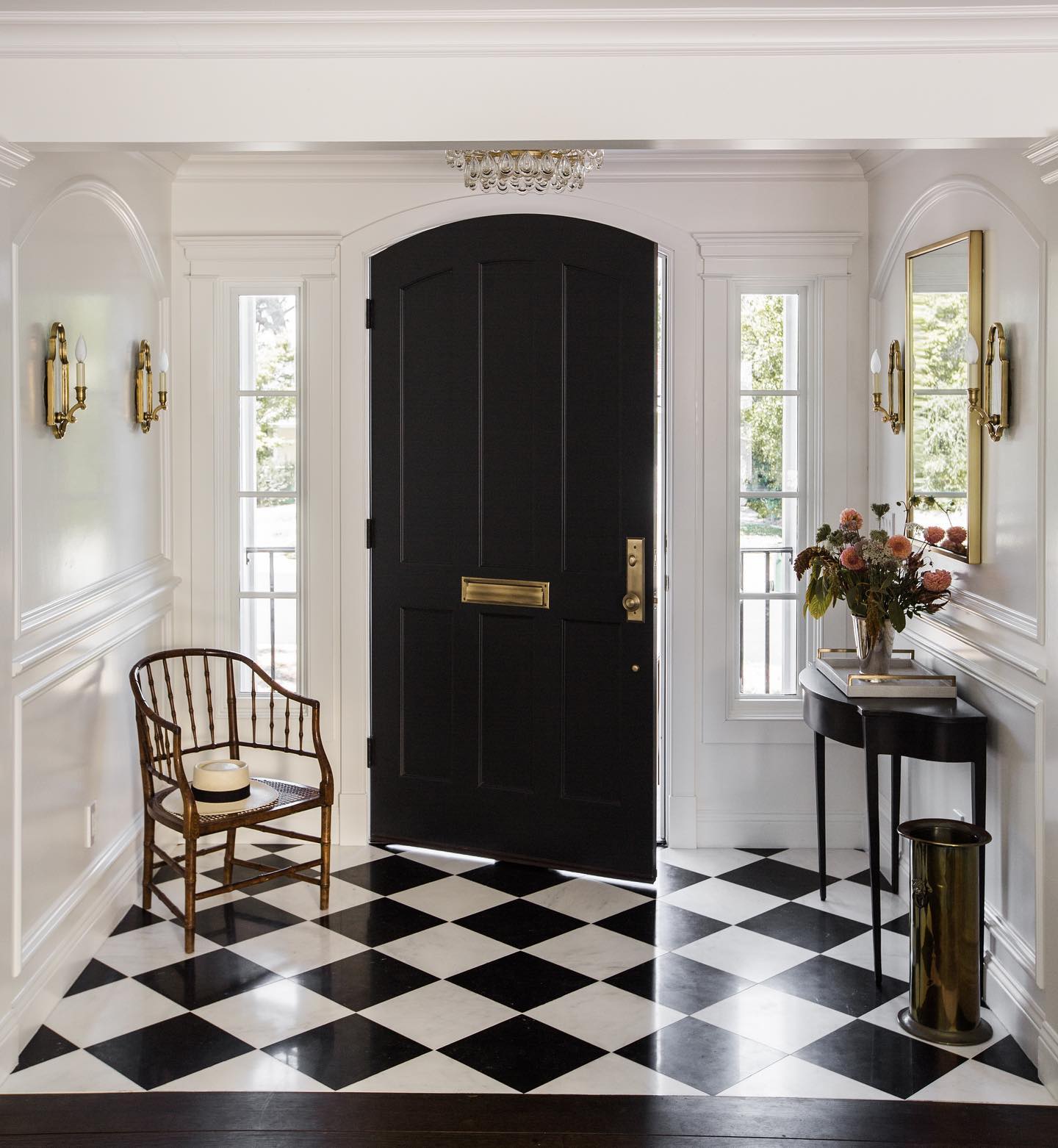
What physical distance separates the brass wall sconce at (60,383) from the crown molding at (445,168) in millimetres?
1412

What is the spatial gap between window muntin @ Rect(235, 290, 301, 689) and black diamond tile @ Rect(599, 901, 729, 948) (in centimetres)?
159

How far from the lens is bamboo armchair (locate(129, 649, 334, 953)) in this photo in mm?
3787

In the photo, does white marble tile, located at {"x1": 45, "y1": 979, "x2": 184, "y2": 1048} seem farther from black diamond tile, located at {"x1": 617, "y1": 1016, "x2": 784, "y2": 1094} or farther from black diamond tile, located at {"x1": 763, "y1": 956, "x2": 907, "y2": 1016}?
black diamond tile, located at {"x1": 763, "y1": 956, "x2": 907, "y2": 1016}

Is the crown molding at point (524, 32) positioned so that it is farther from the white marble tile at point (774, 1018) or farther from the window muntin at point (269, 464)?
the white marble tile at point (774, 1018)

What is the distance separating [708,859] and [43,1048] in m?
2.40

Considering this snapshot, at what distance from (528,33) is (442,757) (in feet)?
8.85

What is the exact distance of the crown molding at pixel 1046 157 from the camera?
2.72m

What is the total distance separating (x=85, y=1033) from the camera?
3.21 m

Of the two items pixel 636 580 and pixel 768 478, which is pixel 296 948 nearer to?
pixel 636 580

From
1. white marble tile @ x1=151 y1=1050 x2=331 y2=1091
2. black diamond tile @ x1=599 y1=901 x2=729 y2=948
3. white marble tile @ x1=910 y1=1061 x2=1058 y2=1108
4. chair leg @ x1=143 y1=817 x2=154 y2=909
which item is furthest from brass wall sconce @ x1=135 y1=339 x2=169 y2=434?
white marble tile @ x1=910 y1=1061 x2=1058 y2=1108

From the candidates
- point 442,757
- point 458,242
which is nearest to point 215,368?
point 458,242

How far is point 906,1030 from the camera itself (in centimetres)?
325

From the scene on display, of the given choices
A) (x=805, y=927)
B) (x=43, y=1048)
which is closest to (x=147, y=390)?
(x=43, y=1048)

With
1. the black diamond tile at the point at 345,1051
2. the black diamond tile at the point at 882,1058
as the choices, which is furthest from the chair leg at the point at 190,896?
the black diamond tile at the point at 882,1058
